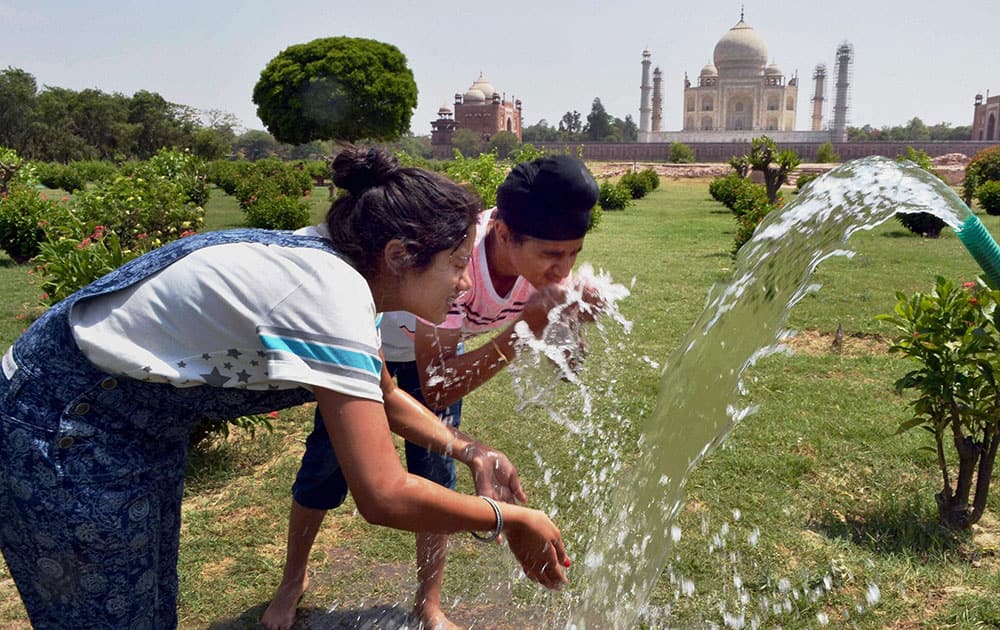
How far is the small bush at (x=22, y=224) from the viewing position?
9844 mm

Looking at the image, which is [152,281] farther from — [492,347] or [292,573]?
[292,573]

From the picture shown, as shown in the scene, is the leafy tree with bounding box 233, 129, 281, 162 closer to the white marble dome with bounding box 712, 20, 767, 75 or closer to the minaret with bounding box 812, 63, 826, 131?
the white marble dome with bounding box 712, 20, 767, 75

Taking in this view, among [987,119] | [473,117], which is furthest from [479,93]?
[987,119]

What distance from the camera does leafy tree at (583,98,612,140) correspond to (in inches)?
2463

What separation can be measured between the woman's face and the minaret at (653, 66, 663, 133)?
2574 inches

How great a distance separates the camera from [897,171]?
2.51 m

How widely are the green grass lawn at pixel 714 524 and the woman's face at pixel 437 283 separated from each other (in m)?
1.34

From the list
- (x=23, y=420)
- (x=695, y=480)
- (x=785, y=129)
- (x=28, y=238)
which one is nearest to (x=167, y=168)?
(x=28, y=238)

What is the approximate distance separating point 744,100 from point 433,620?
62.4 metres

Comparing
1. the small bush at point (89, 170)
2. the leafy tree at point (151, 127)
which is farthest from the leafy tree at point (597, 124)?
the small bush at point (89, 170)

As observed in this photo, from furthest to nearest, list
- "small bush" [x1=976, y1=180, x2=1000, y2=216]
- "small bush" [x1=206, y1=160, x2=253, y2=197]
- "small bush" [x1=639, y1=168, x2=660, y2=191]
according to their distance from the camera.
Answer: "small bush" [x1=639, y1=168, x2=660, y2=191]
"small bush" [x1=206, y1=160, x2=253, y2=197]
"small bush" [x1=976, y1=180, x2=1000, y2=216]

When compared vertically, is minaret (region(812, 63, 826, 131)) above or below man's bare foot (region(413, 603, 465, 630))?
above

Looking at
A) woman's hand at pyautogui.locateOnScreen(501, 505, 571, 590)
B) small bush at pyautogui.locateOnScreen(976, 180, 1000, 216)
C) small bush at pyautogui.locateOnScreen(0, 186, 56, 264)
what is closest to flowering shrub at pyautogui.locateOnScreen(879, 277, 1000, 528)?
woman's hand at pyautogui.locateOnScreen(501, 505, 571, 590)

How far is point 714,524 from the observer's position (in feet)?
9.38
